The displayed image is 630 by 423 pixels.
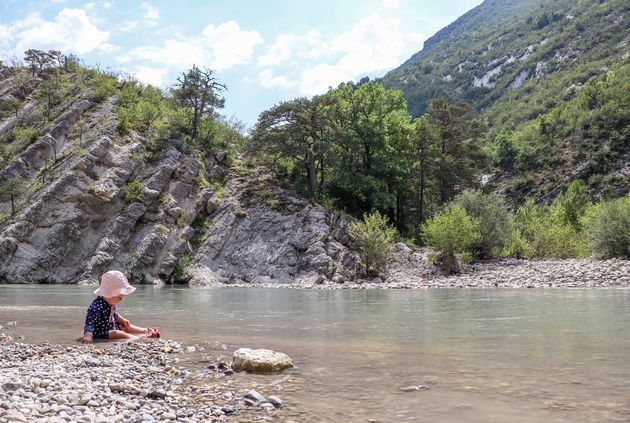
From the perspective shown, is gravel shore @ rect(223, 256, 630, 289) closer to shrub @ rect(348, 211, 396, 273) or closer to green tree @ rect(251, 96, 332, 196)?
shrub @ rect(348, 211, 396, 273)

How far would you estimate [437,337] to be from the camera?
1212 centimetres

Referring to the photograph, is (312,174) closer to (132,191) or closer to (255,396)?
(132,191)

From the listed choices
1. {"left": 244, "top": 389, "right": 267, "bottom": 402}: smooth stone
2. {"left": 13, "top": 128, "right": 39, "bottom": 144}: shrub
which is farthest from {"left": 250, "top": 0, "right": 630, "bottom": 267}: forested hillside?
{"left": 244, "top": 389, "right": 267, "bottom": 402}: smooth stone

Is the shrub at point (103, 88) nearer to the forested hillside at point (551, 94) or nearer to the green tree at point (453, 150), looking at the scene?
the green tree at point (453, 150)

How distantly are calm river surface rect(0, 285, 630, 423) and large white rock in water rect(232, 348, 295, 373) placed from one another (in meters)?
0.34

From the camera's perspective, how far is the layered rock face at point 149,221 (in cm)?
4153

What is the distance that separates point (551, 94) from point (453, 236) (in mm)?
103981

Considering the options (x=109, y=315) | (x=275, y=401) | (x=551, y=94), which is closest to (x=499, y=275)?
(x=109, y=315)

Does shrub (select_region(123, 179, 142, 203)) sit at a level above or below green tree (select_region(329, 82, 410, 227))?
below

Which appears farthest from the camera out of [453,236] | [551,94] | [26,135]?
[551,94]

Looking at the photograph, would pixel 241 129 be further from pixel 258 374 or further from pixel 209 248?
pixel 258 374

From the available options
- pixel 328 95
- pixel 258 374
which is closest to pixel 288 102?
pixel 328 95

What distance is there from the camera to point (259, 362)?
8.43m

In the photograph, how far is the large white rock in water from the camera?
8.42m
